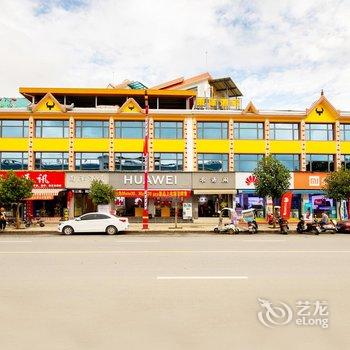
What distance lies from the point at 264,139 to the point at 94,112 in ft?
51.5

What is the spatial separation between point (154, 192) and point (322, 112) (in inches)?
691

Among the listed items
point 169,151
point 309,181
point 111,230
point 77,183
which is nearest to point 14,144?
point 77,183

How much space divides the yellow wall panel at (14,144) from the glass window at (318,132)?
25.7 m

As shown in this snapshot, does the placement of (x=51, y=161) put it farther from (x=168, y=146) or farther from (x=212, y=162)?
(x=212, y=162)

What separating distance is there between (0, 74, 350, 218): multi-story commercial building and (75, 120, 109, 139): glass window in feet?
0.29

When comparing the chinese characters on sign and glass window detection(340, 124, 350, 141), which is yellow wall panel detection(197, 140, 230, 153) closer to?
glass window detection(340, 124, 350, 141)

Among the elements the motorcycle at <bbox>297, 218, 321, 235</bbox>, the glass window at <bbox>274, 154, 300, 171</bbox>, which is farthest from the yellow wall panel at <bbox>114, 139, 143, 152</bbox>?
the motorcycle at <bbox>297, 218, 321, 235</bbox>

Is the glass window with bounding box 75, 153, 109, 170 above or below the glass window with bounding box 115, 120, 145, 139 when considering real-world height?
below

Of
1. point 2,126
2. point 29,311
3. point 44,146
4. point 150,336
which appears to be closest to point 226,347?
point 150,336

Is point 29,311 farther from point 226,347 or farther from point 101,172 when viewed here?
point 101,172

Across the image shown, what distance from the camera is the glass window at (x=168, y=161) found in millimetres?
32438

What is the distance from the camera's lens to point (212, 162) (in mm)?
32562

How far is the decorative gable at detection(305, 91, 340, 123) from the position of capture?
110ft

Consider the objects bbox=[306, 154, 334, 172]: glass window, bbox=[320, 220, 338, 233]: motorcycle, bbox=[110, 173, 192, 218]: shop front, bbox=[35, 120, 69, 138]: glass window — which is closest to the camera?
bbox=[320, 220, 338, 233]: motorcycle
